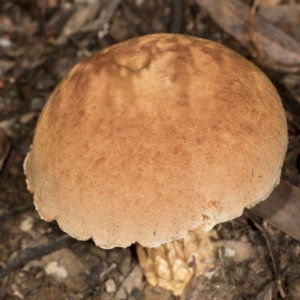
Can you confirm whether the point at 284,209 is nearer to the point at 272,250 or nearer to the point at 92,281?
the point at 272,250

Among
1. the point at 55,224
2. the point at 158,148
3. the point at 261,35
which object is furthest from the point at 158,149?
the point at 261,35

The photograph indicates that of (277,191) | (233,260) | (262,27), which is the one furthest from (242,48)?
(233,260)

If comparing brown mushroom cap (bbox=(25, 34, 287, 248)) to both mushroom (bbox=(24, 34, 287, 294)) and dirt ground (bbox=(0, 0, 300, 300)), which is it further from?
dirt ground (bbox=(0, 0, 300, 300))

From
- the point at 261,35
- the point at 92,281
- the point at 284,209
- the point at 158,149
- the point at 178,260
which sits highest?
the point at 158,149

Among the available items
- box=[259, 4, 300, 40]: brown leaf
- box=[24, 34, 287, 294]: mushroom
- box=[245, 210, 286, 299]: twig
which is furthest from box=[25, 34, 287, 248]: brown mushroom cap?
box=[259, 4, 300, 40]: brown leaf

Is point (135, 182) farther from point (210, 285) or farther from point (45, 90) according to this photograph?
point (45, 90)

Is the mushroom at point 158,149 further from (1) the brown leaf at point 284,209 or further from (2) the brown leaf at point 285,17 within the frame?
(2) the brown leaf at point 285,17

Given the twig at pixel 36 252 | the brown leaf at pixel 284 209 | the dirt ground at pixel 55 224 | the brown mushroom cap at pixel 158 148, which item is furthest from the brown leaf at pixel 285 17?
the twig at pixel 36 252
